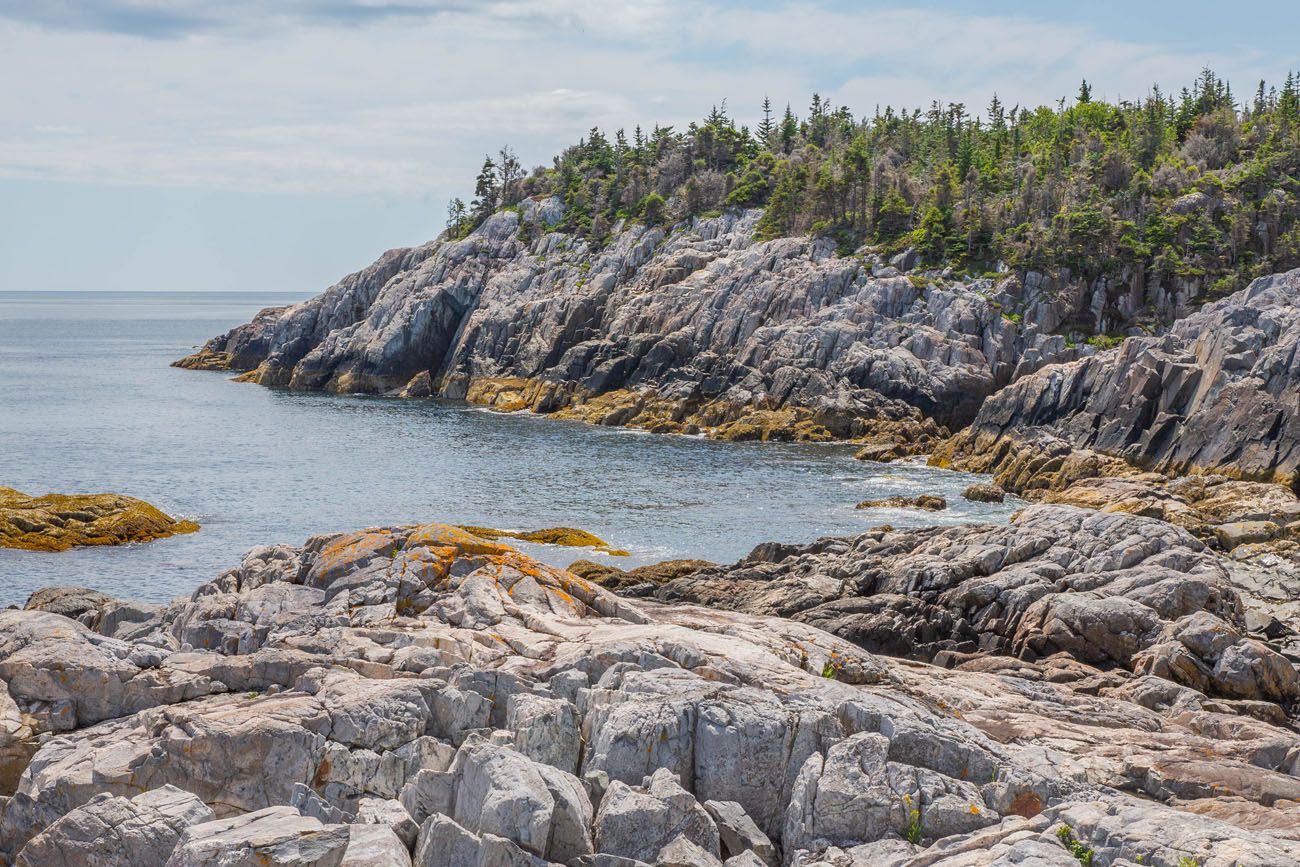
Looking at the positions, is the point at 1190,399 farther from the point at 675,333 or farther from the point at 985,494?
the point at 675,333

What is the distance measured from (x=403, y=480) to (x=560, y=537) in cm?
1962

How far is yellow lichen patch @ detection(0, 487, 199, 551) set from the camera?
152 ft

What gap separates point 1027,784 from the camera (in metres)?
15.6

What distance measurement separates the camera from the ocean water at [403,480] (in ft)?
152

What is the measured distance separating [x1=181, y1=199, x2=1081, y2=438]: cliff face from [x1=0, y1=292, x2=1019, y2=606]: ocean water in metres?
6.37

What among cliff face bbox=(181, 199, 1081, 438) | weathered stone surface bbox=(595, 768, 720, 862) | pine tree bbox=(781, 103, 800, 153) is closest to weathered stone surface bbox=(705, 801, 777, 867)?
weathered stone surface bbox=(595, 768, 720, 862)

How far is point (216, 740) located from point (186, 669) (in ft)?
13.0

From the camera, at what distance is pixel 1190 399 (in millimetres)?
61500

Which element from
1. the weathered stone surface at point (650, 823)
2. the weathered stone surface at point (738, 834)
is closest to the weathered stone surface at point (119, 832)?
the weathered stone surface at point (650, 823)

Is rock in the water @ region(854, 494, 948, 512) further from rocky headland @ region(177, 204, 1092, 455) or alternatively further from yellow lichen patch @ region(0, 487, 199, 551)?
yellow lichen patch @ region(0, 487, 199, 551)

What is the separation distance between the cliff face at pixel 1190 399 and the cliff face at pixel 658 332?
8.67 metres

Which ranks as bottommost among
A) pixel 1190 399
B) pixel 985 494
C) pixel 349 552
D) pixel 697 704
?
pixel 985 494

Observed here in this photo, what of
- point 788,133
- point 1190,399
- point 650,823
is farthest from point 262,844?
point 788,133

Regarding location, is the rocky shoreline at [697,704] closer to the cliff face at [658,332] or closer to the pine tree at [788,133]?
the cliff face at [658,332]
